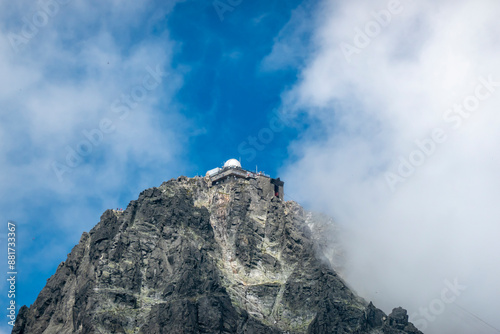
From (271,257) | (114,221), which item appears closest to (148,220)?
(114,221)

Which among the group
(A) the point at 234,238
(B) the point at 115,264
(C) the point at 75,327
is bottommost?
(C) the point at 75,327

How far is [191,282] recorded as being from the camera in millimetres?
171875

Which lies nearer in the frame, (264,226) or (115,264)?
(115,264)

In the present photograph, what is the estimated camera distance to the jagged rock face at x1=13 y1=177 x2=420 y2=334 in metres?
166

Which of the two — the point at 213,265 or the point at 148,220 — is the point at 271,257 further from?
the point at 148,220

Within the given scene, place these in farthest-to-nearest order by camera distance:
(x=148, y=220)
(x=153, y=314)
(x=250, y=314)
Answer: (x=148, y=220)
(x=250, y=314)
(x=153, y=314)

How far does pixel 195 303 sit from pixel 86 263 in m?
34.8

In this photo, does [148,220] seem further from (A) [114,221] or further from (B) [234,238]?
(B) [234,238]

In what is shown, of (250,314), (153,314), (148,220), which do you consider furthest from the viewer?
(148,220)

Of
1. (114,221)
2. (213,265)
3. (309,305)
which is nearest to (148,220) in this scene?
(114,221)

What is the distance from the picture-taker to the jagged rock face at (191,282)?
166m

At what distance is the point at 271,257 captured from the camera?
628 ft

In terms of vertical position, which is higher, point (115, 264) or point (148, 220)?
point (148, 220)

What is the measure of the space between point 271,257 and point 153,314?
4111 cm
